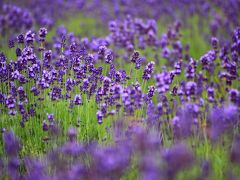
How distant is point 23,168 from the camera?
3.71 metres

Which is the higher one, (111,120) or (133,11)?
(133,11)

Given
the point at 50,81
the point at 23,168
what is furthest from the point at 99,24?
the point at 23,168

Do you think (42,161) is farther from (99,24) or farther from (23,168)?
(99,24)

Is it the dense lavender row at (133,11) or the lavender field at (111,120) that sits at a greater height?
the dense lavender row at (133,11)

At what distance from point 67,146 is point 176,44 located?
3918mm

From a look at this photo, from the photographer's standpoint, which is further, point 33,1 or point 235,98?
point 33,1

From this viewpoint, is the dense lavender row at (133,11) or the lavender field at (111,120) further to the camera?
the dense lavender row at (133,11)

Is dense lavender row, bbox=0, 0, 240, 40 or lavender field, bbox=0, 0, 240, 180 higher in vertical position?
dense lavender row, bbox=0, 0, 240, 40

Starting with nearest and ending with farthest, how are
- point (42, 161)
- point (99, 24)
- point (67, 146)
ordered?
point (67, 146) < point (42, 161) < point (99, 24)

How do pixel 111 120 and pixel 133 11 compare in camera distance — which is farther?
pixel 133 11

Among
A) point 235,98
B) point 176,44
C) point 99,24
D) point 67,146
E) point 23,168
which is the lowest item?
point 23,168

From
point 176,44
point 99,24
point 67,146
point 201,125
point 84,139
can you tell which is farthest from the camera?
point 99,24

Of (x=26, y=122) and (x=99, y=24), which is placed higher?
(x=99, y=24)

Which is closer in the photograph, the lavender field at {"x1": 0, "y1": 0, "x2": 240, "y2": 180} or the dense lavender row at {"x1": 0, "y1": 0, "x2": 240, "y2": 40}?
the lavender field at {"x1": 0, "y1": 0, "x2": 240, "y2": 180}
